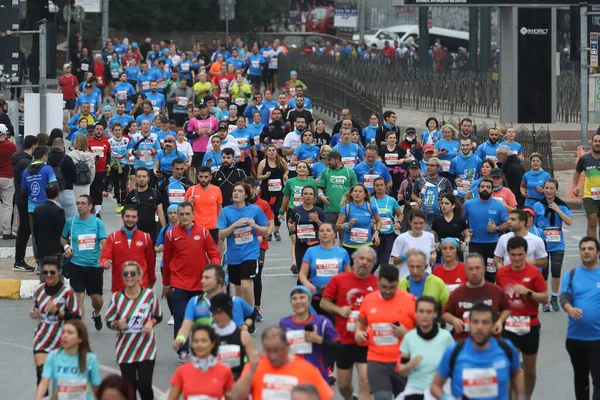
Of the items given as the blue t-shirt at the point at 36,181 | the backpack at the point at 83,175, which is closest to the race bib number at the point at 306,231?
the blue t-shirt at the point at 36,181

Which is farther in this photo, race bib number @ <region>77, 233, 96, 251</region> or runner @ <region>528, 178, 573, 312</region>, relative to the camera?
runner @ <region>528, 178, 573, 312</region>

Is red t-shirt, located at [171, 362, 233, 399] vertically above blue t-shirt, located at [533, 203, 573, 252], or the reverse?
blue t-shirt, located at [533, 203, 573, 252]

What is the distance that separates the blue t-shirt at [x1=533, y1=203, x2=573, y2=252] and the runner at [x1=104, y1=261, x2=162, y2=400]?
6.16 metres

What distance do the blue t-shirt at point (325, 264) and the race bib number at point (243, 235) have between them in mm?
2602

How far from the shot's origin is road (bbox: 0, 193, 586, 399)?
1356 centimetres

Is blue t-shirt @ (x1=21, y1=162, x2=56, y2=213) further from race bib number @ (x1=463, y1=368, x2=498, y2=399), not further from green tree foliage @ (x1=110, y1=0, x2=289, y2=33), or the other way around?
green tree foliage @ (x1=110, y1=0, x2=289, y2=33)

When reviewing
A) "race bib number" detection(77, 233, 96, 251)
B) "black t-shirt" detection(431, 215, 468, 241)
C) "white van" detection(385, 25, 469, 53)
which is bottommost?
"race bib number" detection(77, 233, 96, 251)

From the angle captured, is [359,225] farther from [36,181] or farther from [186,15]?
[186,15]

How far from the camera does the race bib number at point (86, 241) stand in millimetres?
A: 15266

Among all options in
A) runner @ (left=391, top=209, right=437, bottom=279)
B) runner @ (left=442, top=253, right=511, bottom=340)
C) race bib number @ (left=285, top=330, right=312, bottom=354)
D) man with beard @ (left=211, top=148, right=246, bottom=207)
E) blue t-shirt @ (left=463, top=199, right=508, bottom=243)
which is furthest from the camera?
man with beard @ (left=211, top=148, right=246, bottom=207)

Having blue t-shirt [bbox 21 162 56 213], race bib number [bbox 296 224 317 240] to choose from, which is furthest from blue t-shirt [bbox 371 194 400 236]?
blue t-shirt [bbox 21 162 56 213]

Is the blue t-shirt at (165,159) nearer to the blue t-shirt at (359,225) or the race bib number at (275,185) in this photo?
the race bib number at (275,185)

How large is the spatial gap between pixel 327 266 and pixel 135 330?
1.94 m

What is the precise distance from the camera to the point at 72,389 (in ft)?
33.8
